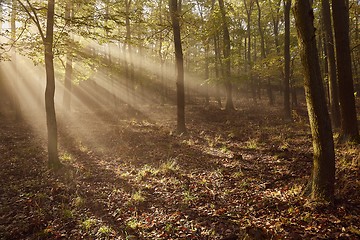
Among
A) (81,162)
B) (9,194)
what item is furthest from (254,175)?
(9,194)

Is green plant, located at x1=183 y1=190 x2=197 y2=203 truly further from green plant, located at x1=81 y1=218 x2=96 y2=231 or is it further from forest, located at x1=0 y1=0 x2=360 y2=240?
green plant, located at x1=81 y1=218 x2=96 y2=231

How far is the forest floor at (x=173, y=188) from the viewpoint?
4789mm

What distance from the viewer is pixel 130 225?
5.26 m

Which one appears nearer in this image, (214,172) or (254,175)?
(254,175)

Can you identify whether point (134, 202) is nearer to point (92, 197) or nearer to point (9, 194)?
point (92, 197)

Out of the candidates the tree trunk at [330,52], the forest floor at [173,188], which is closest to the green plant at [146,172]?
the forest floor at [173,188]

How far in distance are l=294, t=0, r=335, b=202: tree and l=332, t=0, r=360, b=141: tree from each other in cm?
428

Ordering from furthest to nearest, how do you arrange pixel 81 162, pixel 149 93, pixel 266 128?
1. pixel 149 93
2. pixel 266 128
3. pixel 81 162

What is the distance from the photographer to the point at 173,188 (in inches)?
280

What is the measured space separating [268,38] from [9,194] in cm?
3027

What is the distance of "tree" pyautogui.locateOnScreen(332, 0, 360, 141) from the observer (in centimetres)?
764

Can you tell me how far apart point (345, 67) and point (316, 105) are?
14.9ft

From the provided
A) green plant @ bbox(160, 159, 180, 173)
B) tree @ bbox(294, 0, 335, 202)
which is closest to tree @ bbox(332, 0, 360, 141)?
tree @ bbox(294, 0, 335, 202)

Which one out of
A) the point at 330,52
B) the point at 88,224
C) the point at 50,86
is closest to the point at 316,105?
the point at 88,224
